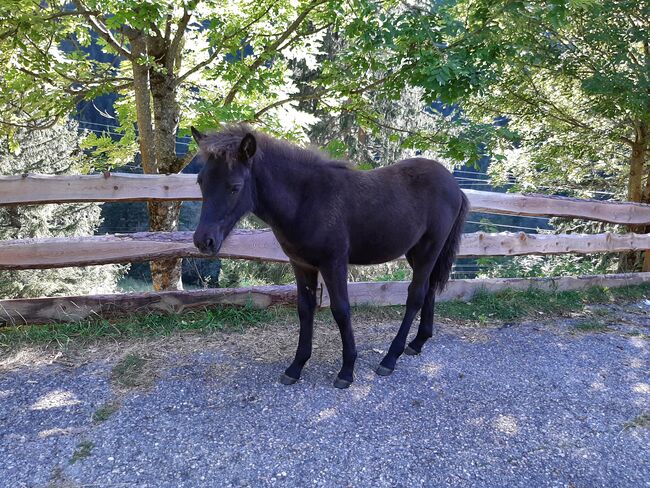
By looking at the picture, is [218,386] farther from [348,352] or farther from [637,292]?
[637,292]

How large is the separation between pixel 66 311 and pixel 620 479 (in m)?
4.52

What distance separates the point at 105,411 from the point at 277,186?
1.98 m

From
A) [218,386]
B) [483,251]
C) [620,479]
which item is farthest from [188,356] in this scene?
[483,251]

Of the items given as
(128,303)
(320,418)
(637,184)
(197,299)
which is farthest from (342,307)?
(637,184)

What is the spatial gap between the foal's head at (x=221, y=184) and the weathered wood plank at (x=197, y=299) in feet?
5.79

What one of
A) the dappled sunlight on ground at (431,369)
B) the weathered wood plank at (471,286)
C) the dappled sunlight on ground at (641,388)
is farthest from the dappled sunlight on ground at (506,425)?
the weathered wood plank at (471,286)

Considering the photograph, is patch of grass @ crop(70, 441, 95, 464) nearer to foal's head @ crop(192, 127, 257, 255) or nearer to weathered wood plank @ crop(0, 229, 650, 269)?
foal's head @ crop(192, 127, 257, 255)

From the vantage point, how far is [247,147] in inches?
114

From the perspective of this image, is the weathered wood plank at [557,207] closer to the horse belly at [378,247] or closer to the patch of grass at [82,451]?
the horse belly at [378,247]

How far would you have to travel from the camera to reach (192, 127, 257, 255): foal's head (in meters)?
2.80

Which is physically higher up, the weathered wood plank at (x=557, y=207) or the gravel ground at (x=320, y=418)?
the weathered wood plank at (x=557, y=207)

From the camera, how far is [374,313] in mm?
5031

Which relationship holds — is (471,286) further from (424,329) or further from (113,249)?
(113,249)

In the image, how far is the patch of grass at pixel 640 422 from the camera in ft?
10.1
